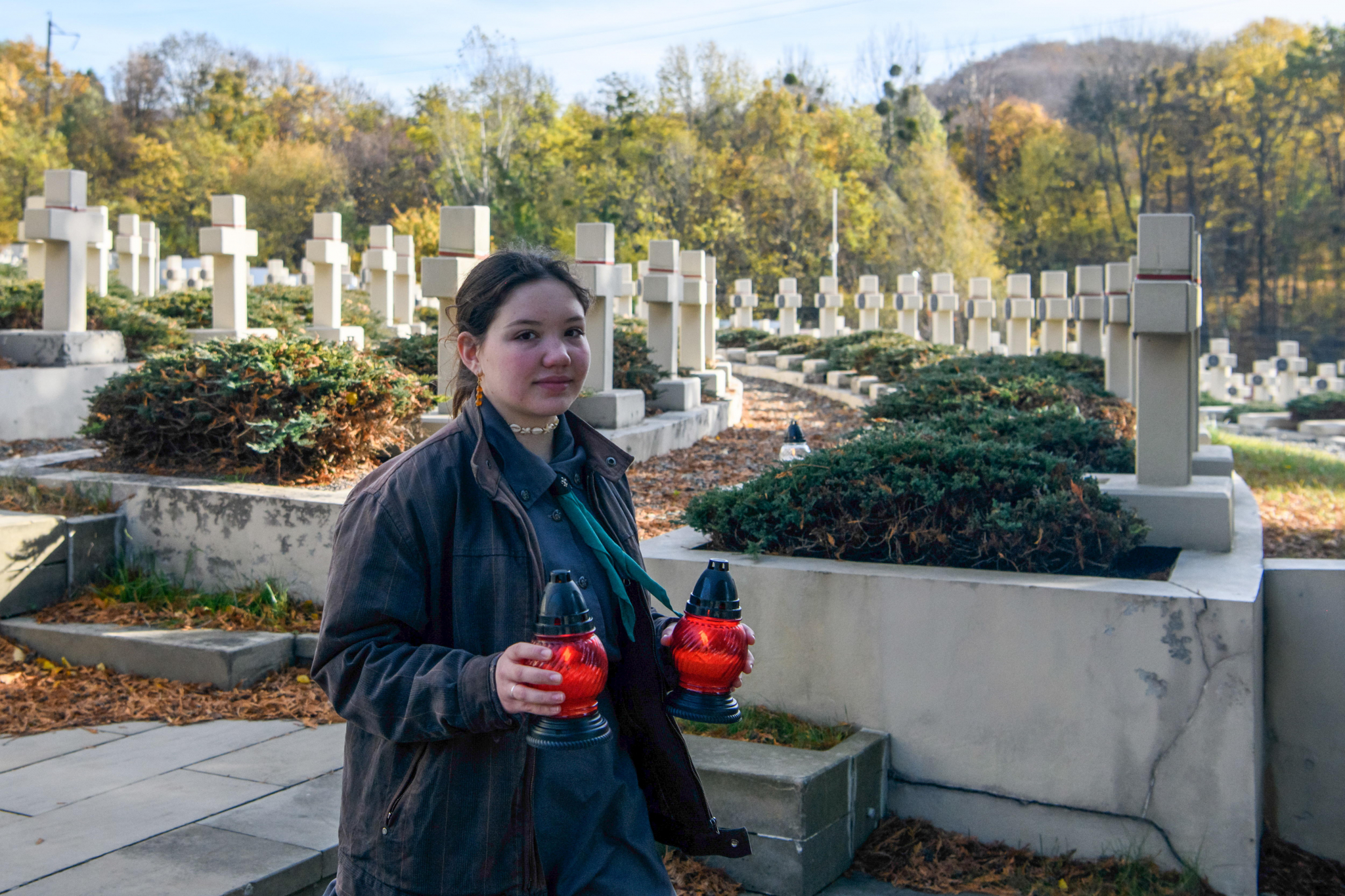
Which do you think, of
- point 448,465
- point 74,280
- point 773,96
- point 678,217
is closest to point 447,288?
point 74,280

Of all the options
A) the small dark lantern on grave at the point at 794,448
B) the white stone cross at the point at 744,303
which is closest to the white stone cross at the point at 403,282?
the white stone cross at the point at 744,303

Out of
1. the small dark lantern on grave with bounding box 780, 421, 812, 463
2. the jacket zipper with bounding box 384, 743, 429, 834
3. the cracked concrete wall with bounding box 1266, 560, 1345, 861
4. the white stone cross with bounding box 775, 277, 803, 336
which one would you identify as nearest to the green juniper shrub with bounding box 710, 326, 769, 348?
the white stone cross with bounding box 775, 277, 803, 336

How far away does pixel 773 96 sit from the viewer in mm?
62781

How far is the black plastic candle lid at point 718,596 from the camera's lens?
2012 millimetres

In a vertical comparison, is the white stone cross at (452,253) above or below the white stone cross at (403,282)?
below

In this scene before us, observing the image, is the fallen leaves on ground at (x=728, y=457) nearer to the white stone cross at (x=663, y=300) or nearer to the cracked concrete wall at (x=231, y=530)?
the white stone cross at (x=663, y=300)

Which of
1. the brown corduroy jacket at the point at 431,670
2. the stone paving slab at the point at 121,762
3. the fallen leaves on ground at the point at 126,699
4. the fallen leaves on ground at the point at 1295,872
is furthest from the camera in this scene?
the fallen leaves on ground at the point at 126,699

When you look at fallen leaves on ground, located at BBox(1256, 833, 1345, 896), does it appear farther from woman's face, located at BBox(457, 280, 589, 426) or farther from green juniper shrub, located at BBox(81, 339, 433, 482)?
green juniper shrub, located at BBox(81, 339, 433, 482)

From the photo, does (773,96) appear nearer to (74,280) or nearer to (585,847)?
(74,280)

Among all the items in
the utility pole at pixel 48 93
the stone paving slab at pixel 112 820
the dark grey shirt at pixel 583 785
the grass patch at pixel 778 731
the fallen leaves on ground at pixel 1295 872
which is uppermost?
the utility pole at pixel 48 93

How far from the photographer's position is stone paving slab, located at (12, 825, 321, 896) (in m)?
3.02

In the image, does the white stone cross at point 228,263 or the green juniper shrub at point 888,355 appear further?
the green juniper shrub at point 888,355

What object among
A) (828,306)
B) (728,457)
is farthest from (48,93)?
(728,457)

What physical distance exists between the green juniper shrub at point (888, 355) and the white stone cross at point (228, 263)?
32.1ft
